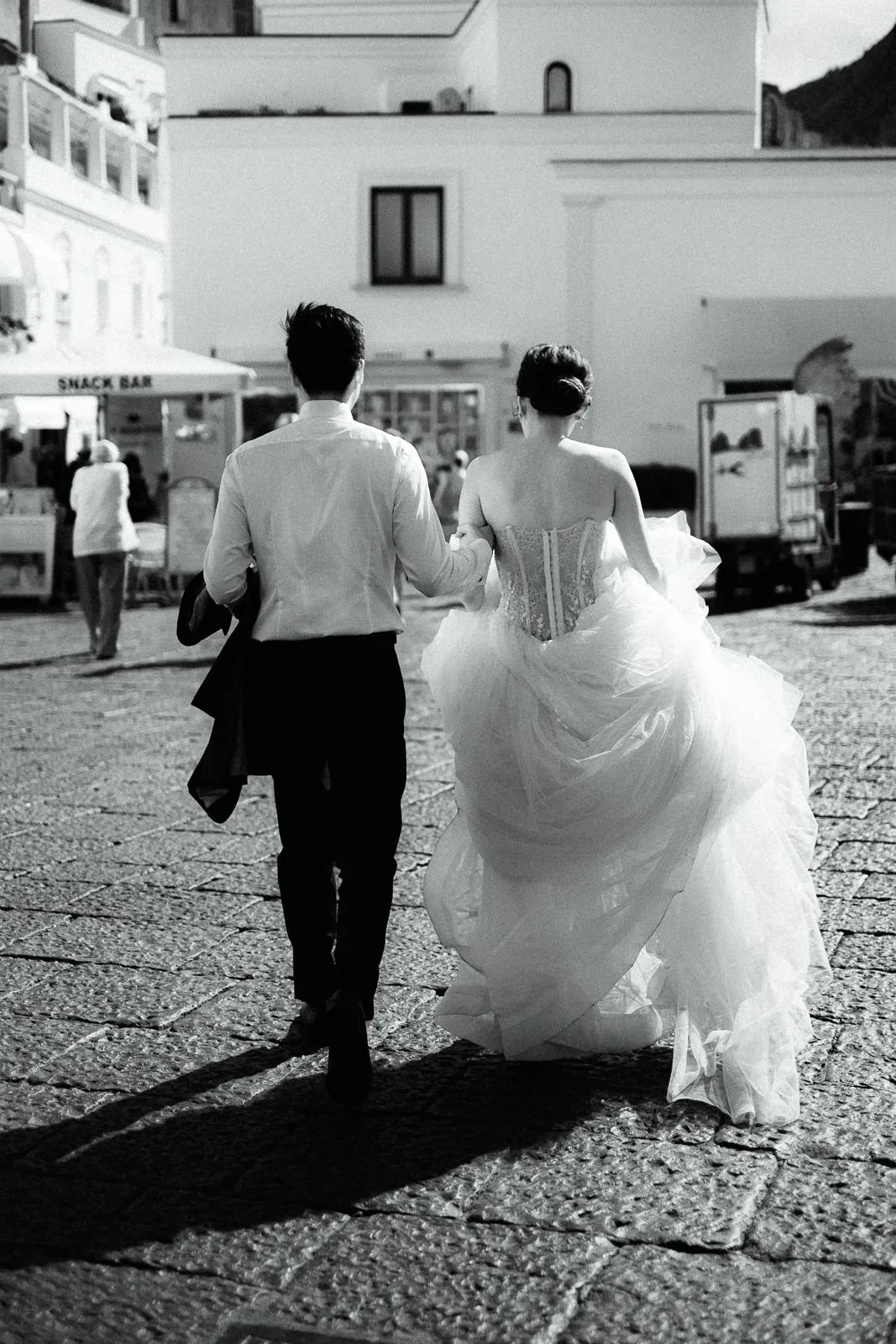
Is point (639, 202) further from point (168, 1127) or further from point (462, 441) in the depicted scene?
point (168, 1127)

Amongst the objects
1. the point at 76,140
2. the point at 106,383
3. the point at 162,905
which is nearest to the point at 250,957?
the point at 162,905

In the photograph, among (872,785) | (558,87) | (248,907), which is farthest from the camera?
(558,87)

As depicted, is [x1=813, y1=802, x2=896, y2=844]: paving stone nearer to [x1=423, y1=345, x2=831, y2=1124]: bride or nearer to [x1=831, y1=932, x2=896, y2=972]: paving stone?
[x1=831, y1=932, x2=896, y2=972]: paving stone

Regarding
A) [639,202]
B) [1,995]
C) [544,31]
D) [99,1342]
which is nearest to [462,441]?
[639,202]

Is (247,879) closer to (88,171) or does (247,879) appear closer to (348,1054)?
(348,1054)

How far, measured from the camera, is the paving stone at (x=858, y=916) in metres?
5.52

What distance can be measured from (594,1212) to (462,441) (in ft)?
86.9

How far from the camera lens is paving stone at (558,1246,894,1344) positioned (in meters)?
2.90

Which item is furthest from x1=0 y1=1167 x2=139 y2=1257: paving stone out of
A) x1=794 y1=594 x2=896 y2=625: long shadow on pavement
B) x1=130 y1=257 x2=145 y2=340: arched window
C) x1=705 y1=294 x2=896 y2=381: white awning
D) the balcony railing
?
x1=130 y1=257 x2=145 y2=340: arched window

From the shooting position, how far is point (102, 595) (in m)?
14.1

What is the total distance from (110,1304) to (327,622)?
162 cm

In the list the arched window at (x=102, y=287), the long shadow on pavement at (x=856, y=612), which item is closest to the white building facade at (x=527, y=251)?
the arched window at (x=102, y=287)

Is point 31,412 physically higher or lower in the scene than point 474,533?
higher

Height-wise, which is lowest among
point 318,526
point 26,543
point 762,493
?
point 26,543
